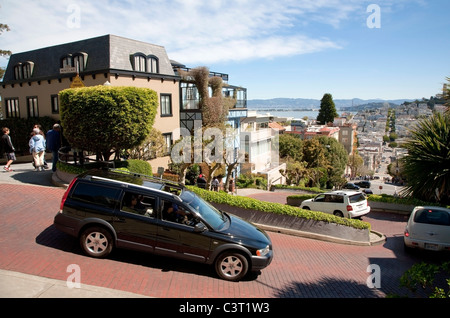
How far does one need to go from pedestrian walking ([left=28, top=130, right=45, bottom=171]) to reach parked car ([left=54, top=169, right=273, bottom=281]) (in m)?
8.29

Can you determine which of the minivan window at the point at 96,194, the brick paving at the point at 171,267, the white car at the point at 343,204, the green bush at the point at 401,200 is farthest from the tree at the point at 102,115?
the green bush at the point at 401,200

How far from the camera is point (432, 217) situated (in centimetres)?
1045

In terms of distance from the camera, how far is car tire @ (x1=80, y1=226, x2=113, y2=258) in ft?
22.8

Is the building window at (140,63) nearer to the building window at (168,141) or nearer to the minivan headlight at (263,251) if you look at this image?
the building window at (168,141)

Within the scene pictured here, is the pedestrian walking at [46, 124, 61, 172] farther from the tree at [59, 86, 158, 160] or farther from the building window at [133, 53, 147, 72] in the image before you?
the building window at [133, 53, 147, 72]

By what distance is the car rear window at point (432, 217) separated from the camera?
33.5 ft

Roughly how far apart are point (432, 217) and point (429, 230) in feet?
2.41

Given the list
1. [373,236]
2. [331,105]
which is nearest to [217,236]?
[373,236]

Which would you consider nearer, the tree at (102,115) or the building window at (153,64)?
the tree at (102,115)

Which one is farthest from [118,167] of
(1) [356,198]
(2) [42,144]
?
(1) [356,198]

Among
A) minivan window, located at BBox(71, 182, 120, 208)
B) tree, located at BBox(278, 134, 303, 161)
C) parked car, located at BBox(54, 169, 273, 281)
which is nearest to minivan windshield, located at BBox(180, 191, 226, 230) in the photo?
parked car, located at BBox(54, 169, 273, 281)

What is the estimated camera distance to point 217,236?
6883 millimetres

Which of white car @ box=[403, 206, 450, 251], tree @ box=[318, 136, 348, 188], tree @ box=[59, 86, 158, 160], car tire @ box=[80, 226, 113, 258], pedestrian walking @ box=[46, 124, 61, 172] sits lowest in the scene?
tree @ box=[318, 136, 348, 188]

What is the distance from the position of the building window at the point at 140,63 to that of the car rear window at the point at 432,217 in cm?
1761
